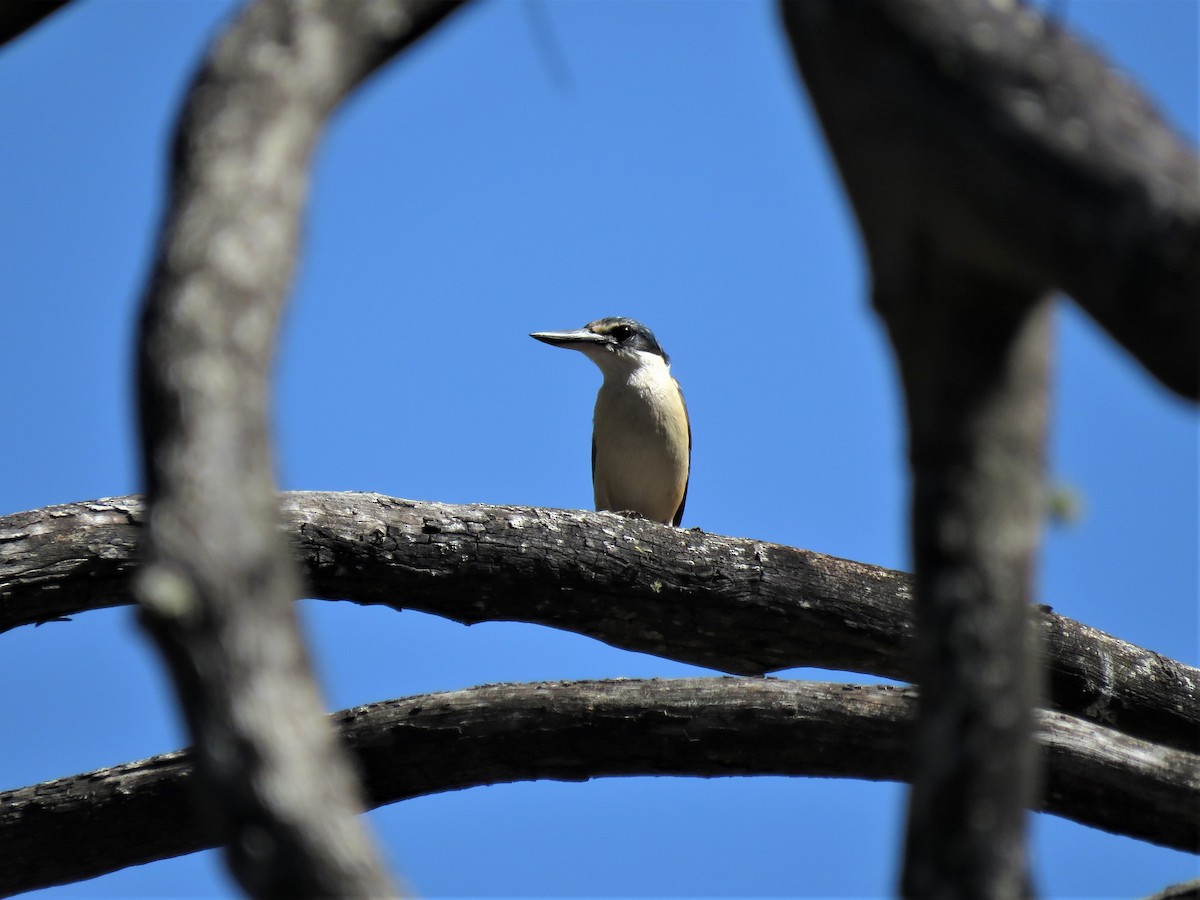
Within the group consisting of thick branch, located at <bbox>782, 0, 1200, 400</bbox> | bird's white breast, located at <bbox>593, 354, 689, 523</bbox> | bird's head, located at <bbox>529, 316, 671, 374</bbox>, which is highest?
bird's head, located at <bbox>529, 316, 671, 374</bbox>

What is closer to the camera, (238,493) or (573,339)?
(238,493)

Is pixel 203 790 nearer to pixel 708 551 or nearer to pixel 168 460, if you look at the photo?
pixel 168 460

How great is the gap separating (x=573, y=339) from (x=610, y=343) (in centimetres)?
28

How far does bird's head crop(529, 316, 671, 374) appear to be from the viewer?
8.98m

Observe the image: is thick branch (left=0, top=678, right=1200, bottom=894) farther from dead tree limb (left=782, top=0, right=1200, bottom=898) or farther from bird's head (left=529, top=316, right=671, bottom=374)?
bird's head (left=529, top=316, right=671, bottom=374)

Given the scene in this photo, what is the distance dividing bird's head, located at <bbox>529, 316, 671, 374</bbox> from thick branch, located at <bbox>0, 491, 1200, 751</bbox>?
162 inches

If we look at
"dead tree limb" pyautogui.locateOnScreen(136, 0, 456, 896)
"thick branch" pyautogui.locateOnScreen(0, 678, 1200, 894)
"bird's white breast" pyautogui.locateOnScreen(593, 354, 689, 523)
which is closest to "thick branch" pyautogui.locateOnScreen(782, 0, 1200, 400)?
"dead tree limb" pyautogui.locateOnScreen(136, 0, 456, 896)

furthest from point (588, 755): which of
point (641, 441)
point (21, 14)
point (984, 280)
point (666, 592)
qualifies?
point (641, 441)

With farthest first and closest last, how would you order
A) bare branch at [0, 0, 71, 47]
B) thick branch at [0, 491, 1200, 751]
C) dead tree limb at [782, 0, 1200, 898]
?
1. thick branch at [0, 491, 1200, 751]
2. bare branch at [0, 0, 71, 47]
3. dead tree limb at [782, 0, 1200, 898]

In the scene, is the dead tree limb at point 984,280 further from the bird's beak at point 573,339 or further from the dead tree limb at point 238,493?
the bird's beak at point 573,339

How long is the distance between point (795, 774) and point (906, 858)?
2.43 m

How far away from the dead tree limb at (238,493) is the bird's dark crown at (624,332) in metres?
7.04

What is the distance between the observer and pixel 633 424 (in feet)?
28.9

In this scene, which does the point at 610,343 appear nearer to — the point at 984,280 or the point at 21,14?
the point at 21,14
